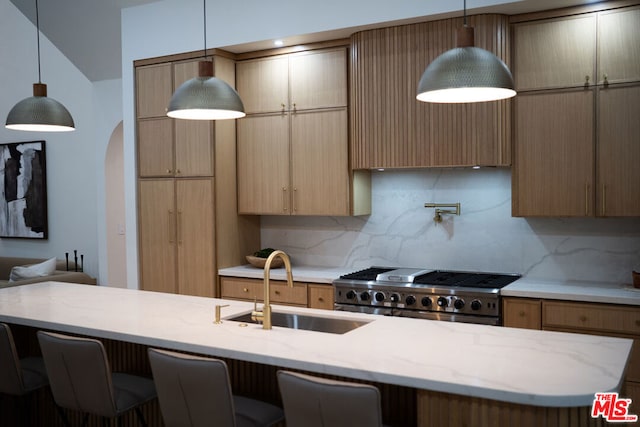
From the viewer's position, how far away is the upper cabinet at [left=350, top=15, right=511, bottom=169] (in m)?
4.28

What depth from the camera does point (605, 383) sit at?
2.00 m

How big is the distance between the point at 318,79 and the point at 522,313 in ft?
7.82

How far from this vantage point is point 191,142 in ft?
17.5

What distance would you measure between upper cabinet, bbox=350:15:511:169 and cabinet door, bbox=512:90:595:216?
124 mm

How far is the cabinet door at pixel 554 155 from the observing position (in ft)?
13.4

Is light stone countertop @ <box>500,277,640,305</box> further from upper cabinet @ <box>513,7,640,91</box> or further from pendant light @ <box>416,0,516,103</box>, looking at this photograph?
pendant light @ <box>416,0,516,103</box>

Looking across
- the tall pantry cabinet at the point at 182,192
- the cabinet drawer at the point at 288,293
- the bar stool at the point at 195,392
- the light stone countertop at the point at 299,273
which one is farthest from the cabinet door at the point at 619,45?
the bar stool at the point at 195,392

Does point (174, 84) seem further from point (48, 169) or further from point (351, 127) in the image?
point (48, 169)

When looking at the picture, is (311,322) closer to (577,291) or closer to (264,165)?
(577,291)

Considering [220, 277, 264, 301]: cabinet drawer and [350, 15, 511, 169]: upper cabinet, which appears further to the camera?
[220, 277, 264, 301]: cabinet drawer

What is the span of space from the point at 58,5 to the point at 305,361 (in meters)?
5.12

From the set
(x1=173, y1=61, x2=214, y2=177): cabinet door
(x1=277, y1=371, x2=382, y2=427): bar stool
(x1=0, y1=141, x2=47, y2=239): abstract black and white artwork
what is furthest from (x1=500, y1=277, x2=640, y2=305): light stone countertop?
(x1=0, y1=141, x2=47, y2=239): abstract black and white artwork

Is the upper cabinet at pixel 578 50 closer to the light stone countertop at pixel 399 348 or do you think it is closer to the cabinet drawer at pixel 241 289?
the light stone countertop at pixel 399 348

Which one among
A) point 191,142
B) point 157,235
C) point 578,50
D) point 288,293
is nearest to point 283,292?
point 288,293
